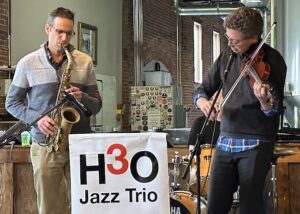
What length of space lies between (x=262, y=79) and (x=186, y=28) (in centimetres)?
984

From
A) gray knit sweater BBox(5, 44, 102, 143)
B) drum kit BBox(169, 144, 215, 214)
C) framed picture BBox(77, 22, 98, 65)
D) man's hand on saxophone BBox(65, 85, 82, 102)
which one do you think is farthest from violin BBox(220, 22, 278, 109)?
framed picture BBox(77, 22, 98, 65)

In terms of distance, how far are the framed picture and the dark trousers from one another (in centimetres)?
562

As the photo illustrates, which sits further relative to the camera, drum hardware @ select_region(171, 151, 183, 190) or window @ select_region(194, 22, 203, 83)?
window @ select_region(194, 22, 203, 83)

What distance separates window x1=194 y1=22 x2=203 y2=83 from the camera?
12.8m

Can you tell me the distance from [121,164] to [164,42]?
8.71 m

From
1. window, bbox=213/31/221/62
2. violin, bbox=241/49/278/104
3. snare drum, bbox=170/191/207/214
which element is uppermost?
window, bbox=213/31/221/62

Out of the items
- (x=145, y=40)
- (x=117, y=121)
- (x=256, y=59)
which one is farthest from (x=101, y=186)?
(x=145, y=40)

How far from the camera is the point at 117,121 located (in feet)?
29.0

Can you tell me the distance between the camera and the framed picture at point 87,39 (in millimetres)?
7938

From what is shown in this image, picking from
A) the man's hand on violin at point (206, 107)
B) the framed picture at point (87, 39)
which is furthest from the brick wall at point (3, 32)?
the man's hand on violin at point (206, 107)

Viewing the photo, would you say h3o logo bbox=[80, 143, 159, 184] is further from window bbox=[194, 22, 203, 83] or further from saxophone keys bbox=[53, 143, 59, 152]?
window bbox=[194, 22, 203, 83]

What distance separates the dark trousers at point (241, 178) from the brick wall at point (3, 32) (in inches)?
168

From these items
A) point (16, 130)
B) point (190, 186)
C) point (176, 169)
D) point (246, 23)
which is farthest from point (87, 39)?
point (246, 23)

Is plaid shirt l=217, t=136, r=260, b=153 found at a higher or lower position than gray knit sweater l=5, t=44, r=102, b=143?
lower
